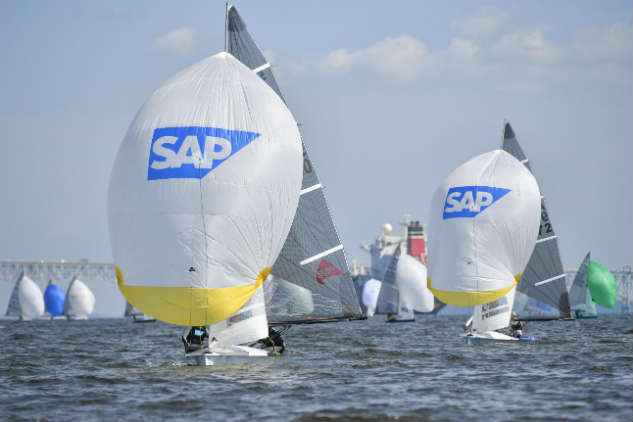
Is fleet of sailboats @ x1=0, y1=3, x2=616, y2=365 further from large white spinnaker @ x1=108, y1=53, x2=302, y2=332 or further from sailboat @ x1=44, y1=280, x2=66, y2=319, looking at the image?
sailboat @ x1=44, y1=280, x2=66, y2=319

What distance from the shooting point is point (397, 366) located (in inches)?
1059

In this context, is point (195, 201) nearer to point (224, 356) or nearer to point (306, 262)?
point (224, 356)

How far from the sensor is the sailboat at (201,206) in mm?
21219

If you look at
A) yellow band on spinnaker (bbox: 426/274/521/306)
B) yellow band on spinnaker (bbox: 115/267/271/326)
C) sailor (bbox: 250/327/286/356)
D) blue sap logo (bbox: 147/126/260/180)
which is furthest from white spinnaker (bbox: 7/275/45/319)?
blue sap logo (bbox: 147/126/260/180)

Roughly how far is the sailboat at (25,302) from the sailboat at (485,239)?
86.2 m

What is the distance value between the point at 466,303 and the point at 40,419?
2156 centimetres

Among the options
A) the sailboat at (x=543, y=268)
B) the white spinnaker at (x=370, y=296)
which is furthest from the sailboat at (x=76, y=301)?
the sailboat at (x=543, y=268)

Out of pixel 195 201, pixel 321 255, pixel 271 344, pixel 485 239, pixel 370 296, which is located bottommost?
pixel 271 344

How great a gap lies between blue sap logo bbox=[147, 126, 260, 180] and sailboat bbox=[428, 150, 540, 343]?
54.5 ft

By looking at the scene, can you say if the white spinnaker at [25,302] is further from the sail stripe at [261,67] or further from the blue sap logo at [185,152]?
the blue sap logo at [185,152]

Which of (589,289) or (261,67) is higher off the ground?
(261,67)

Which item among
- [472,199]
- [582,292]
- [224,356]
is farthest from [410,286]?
[224,356]

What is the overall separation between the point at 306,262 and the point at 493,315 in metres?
11.9

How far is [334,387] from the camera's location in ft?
69.1
